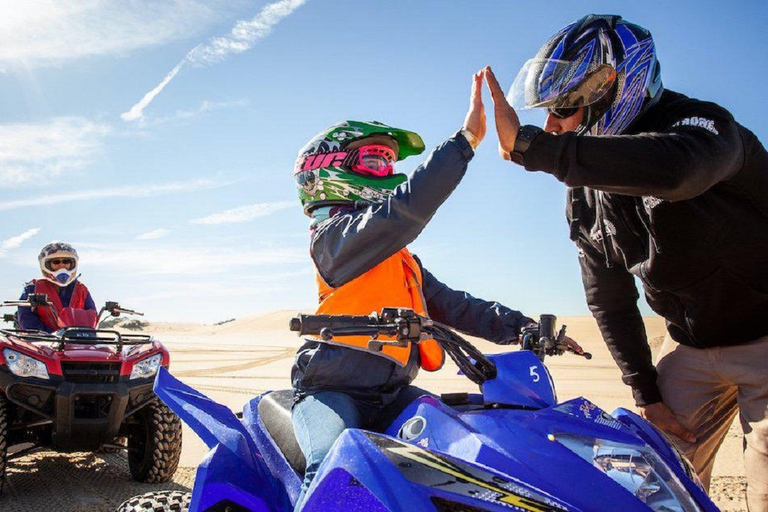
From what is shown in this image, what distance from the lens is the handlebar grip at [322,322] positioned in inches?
82.3

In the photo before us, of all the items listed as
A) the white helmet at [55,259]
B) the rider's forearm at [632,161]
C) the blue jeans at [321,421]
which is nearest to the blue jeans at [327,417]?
the blue jeans at [321,421]

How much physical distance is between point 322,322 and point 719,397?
2133mm

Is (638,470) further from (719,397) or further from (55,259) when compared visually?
(55,259)

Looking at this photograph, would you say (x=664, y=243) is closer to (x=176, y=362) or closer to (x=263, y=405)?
(x=263, y=405)

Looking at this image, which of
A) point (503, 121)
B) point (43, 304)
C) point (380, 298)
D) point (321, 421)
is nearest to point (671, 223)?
point (503, 121)

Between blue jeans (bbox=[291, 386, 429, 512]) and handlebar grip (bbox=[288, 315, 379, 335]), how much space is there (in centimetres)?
45

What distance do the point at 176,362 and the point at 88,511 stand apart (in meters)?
15.2

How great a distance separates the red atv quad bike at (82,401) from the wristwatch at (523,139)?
14.9 feet

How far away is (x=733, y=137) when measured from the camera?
103 inches

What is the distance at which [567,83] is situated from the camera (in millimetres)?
3008

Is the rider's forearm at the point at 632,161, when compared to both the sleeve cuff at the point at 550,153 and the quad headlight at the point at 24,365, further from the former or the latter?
the quad headlight at the point at 24,365

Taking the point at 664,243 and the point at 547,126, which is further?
the point at 547,126

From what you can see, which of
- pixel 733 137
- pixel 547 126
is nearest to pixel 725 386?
pixel 733 137

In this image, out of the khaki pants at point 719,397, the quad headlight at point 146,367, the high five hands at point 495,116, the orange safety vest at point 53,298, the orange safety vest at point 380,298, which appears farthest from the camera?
the orange safety vest at point 53,298
